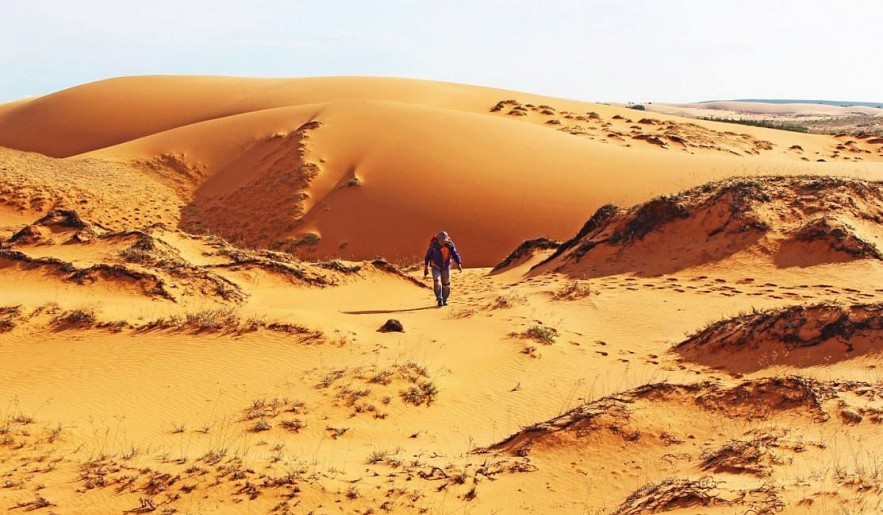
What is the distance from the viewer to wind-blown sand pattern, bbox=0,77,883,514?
527 centimetres

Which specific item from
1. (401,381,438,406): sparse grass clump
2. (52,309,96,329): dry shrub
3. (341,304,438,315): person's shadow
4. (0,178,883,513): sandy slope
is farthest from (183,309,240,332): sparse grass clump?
(401,381,438,406): sparse grass clump

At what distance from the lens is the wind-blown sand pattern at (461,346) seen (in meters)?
5.27

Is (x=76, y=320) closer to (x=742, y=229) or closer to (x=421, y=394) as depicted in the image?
(x=421, y=394)

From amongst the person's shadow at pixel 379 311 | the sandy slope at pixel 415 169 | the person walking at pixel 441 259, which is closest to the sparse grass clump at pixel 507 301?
the person walking at pixel 441 259

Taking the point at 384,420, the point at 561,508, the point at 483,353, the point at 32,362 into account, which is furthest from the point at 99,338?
the point at 561,508

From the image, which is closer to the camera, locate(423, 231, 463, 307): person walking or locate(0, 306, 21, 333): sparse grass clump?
locate(0, 306, 21, 333): sparse grass clump

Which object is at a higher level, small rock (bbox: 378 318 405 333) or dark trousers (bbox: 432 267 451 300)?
dark trousers (bbox: 432 267 451 300)

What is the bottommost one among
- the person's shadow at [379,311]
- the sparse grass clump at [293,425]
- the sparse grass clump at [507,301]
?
the person's shadow at [379,311]

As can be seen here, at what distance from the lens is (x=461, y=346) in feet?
32.7

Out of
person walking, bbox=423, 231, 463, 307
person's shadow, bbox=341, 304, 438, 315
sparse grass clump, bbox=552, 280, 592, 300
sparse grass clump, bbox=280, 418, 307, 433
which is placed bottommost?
person's shadow, bbox=341, 304, 438, 315

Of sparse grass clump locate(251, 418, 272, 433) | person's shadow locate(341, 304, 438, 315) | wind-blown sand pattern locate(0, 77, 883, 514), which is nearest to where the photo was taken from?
wind-blown sand pattern locate(0, 77, 883, 514)

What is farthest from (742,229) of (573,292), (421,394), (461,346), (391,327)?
(421,394)

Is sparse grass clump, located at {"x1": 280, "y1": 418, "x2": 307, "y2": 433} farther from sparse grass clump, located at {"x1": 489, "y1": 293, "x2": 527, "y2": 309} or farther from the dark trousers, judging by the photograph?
the dark trousers

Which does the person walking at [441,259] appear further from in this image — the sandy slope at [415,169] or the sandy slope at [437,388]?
the sandy slope at [415,169]
